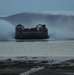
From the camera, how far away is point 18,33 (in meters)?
157

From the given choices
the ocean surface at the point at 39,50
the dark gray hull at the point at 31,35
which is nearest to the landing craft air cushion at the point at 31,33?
the dark gray hull at the point at 31,35

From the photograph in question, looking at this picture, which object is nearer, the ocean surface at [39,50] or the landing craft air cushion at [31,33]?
the ocean surface at [39,50]

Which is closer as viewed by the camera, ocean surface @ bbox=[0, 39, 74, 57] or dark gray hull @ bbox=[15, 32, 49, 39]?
ocean surface @ bbox=[0, 39, 74, 57]

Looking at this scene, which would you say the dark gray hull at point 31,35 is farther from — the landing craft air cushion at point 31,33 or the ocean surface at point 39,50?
the ocean surface at point 39,50

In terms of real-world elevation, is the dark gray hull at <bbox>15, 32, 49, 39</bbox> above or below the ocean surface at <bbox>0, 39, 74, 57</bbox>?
above

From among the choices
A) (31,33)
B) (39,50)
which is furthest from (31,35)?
(39,50)

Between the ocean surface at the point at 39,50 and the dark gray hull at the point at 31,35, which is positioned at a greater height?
the dark gray hull at the point at 31,35

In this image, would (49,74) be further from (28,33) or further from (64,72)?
(28,33)

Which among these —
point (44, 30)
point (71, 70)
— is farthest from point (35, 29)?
point (71, 70)

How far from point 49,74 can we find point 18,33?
13756cm

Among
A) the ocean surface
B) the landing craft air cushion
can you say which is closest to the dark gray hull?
the landing craft air cushion

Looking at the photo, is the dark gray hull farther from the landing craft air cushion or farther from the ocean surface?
the ocean surface

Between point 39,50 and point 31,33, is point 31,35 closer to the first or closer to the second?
point 31,33

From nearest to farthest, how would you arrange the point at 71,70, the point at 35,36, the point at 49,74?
the point at 49,74 → the point at 71,70 → the point at 35,36
